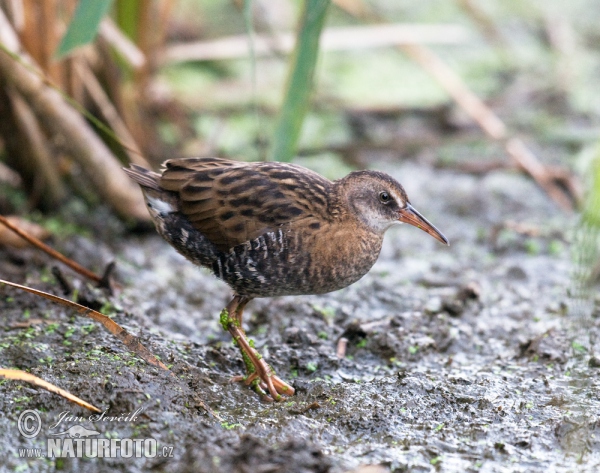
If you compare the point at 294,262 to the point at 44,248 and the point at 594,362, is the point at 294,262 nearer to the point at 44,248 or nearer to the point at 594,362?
the point at 44,248

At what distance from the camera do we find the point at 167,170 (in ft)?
12.9

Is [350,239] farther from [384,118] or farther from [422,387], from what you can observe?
[384,118]

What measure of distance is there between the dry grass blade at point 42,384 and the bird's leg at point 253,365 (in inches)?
31.6

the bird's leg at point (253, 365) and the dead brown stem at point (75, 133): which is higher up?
the dead brown stem at point (75, 133)

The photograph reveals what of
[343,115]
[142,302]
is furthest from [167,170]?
[343,115]

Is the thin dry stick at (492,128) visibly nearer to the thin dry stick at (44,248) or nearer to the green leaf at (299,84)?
the green leaf at (299,84)

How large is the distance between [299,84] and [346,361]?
136 cm

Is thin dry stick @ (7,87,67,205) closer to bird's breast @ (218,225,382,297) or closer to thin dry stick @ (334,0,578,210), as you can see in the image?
bird's breast @ (218,225,382,297)

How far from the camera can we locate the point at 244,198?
12.2 feet

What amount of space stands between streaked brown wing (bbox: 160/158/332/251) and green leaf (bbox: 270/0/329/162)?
37 cm

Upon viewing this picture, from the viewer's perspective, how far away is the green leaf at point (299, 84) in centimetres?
397

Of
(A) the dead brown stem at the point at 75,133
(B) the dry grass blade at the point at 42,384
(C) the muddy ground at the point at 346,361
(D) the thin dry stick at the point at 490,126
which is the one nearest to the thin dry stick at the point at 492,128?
(D) the thin dry stick at the point at 490,126

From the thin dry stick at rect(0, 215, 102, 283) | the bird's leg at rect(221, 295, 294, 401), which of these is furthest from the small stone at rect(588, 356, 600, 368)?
the thin dry stick at rect(0, 215, 102, 283)

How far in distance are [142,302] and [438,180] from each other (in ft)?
9.71
